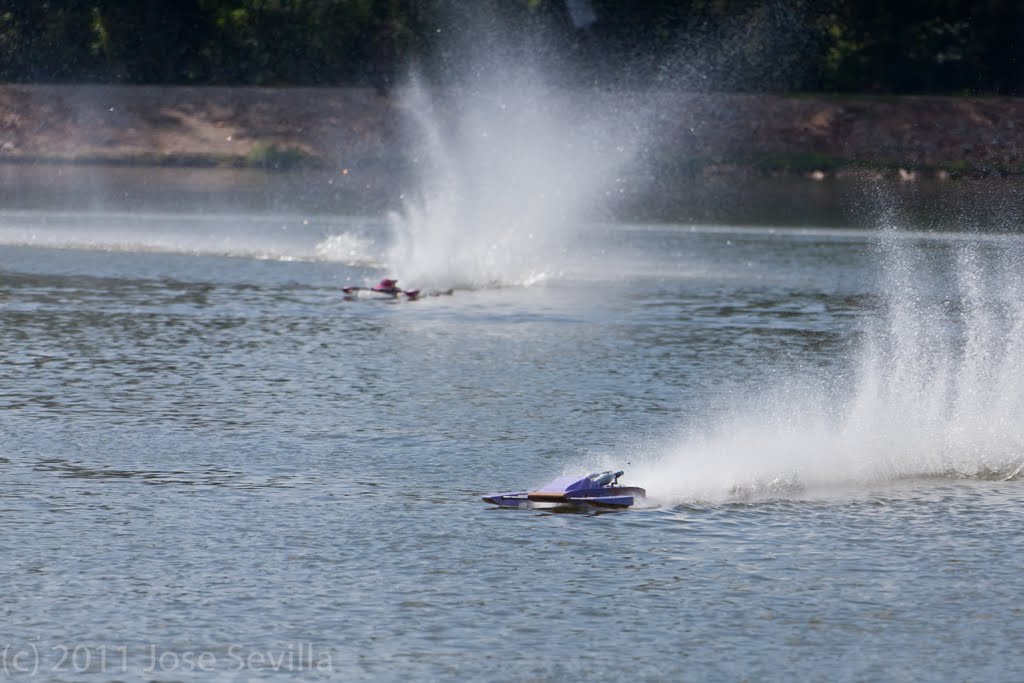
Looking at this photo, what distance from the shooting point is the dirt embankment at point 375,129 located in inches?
3750

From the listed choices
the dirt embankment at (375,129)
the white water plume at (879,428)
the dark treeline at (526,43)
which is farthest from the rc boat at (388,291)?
the dark treeline at (526,43)

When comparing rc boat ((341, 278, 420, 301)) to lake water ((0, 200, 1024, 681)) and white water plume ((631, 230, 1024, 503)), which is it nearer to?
lake water ((0, 200, 1024, 681))

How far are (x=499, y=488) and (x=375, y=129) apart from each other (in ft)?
260

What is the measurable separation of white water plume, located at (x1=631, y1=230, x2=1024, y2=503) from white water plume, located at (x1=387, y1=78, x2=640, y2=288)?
45.8 ft

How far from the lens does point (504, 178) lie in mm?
82375

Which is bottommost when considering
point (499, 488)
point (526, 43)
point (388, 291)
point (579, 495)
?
point (579, 495)

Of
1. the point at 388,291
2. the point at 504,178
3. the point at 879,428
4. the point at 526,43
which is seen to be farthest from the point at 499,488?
the point at 526,43

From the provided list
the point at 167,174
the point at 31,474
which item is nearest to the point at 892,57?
the point at 167,174

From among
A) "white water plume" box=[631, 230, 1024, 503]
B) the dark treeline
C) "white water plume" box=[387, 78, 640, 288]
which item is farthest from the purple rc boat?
the dark treeline

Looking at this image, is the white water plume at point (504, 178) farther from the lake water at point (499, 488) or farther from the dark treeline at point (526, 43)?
the lake water at point (499, 488)

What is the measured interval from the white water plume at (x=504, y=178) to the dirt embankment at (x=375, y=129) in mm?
2532

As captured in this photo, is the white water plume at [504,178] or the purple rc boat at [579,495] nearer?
the purple rc boat at [579,495]

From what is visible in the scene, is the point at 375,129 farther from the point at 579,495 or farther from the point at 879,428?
the point at 579,495

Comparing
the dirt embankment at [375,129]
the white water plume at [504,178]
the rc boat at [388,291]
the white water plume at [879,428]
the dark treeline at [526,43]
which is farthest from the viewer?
the dark treeline at [526,43]
